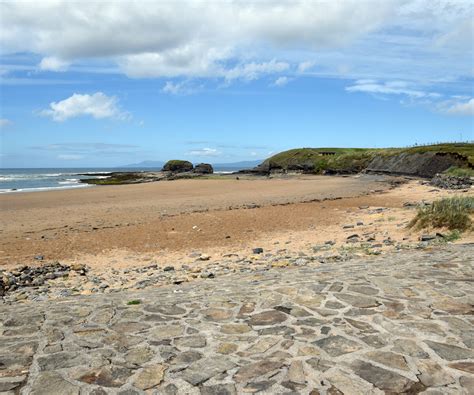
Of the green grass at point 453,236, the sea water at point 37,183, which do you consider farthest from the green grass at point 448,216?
the sea water at point 37,183

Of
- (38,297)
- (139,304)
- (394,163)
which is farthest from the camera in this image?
(394,163)

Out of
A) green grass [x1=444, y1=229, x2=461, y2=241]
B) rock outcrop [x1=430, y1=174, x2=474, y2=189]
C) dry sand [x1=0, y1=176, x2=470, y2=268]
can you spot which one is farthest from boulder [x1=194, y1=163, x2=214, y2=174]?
green grass [x1=444, y1=229, x2=461, y2=241]

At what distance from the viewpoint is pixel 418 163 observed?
180ft

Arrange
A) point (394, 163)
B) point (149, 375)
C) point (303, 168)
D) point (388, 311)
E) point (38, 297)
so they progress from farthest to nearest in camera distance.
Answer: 1. point (303, 168)
2. point (394, 163)
3. point (38, 297)
4. point (388, 311)
5. point (149, 375)

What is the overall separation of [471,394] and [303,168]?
7883 centimetres

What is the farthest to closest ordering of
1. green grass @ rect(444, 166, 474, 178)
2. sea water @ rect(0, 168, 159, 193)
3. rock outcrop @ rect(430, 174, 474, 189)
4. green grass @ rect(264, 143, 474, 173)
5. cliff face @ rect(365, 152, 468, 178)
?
green grass @ rect(264, 143, 474, 173) → sea water @ rect(0, 168, 159, 193) → cliff face @ rect(365, 152, 468, 178) → green grass @ rect(444, 166, 474, 178) → rock outcrop @ rect(430, 174, 474, 189)

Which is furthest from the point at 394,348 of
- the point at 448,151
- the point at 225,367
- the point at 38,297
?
the point at 448,151

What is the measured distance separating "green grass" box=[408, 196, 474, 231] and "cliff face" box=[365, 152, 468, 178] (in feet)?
131

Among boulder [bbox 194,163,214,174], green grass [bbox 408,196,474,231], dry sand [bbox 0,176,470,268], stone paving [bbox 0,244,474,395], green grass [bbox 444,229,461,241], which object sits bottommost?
dry sand [bbox 0,176,470,268]

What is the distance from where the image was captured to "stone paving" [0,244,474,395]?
4.00m

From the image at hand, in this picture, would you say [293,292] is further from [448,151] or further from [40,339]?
[448,151]

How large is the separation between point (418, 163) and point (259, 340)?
55611 millimetres

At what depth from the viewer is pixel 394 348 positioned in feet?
A: 15.2

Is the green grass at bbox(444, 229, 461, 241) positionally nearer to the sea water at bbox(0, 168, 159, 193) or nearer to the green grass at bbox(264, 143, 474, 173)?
the sea water at bbox(0, 168, 159, 193)
